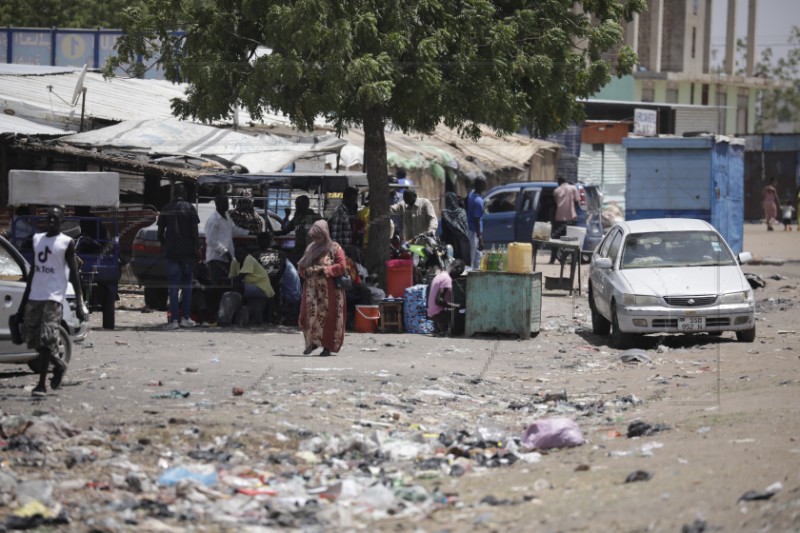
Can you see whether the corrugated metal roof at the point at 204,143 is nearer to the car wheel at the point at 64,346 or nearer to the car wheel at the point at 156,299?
the car wheel at the point at 156,299

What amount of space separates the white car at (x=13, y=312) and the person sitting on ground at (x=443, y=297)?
5126 millimetres

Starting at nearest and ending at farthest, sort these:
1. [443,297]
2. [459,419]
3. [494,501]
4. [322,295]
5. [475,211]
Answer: [494,501], [459,419], [322,295], [443,297], [475,211]

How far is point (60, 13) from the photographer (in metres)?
45.2

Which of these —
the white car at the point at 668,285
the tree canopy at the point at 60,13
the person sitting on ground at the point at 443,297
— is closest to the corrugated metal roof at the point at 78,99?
the person sitting on ground at the point at 443,297

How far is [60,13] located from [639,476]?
4166cm

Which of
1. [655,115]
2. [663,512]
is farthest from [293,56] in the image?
[655,115]

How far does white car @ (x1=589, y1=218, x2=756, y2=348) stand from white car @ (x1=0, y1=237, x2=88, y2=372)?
6.45 m

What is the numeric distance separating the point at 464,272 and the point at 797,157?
3868cm

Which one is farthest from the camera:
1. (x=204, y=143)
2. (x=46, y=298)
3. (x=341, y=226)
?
(x=204, y=143)

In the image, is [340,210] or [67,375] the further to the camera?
[340,210]

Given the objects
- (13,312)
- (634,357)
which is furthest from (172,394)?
(634,357)

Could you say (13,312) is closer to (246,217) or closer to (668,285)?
(246,217)

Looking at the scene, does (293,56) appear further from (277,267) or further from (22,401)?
(22,401)

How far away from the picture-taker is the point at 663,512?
21.7 feet
